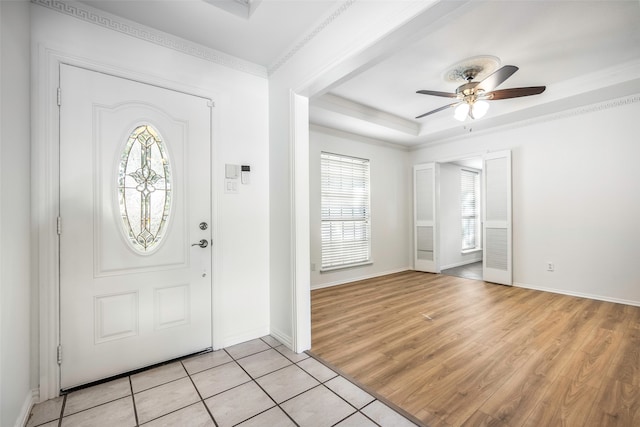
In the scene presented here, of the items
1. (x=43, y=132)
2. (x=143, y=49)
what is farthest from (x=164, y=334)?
(x=143, y=49)

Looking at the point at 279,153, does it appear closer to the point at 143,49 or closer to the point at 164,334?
the point at 143,49

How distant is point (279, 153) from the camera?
266 cm

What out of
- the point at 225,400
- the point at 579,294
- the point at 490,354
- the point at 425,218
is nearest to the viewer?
the point at 225,400

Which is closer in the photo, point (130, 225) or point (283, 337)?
point (130, 225)

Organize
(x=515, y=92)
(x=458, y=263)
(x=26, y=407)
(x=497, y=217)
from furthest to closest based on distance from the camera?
(x=458, y=263) → (x=497, y=217) → (x=515, y=92) → (x=26, y=407)

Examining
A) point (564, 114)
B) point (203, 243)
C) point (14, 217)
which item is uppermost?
point (564, 114)

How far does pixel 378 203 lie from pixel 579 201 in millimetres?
2983

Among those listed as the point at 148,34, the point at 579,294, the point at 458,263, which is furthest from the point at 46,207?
the point at 458,263

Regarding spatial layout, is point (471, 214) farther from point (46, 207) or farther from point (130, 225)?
point (46, 207)

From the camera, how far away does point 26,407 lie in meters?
1.67

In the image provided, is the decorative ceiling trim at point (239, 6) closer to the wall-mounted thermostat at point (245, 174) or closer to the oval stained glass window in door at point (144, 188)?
the oval stained glass window in door at point (144, 188)

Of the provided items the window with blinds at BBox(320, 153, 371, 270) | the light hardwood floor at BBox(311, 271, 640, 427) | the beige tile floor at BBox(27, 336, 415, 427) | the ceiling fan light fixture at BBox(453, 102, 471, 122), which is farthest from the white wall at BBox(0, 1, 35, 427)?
the ceiling fan light fixture at BBox(453, 102, 471, 122)

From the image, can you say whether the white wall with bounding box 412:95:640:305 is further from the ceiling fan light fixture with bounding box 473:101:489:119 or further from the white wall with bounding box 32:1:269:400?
the white wall with bounding box 32:1:269:400

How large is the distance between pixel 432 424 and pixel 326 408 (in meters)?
0.62
